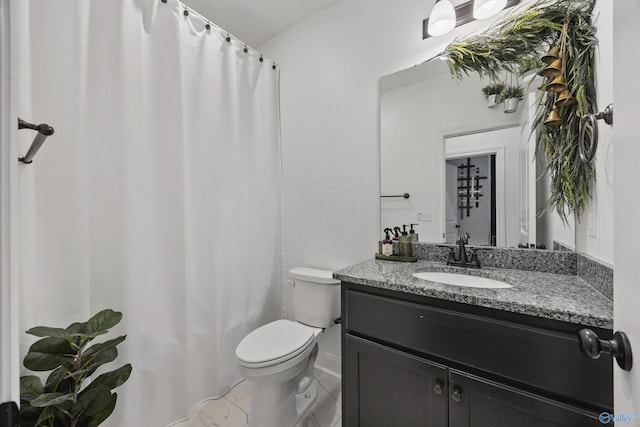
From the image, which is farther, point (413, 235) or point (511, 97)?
point (413, 235)

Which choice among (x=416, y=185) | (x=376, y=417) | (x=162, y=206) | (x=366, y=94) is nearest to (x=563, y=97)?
(x=416, y=185)

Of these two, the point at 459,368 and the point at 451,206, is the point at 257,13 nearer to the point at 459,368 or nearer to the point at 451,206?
the point at 451,206

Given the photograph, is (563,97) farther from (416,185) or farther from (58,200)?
(58,200)

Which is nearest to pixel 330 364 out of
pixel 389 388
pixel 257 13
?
pixel 389 388

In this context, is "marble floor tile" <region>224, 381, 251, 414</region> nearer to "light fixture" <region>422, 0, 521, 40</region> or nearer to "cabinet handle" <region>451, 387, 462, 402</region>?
"cabinet handle" <region>451, 387, 462, 402</region>

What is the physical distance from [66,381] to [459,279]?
1.58m

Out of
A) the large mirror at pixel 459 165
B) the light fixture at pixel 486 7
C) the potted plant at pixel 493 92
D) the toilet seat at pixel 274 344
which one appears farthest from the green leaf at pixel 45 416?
the light fixture at pixel 486 7

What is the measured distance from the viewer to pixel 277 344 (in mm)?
1430

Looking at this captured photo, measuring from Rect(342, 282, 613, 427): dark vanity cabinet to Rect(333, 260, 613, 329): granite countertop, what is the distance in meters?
0.03

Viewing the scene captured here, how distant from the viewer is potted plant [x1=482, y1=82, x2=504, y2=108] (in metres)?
1.36

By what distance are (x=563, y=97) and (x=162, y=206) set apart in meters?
1.91

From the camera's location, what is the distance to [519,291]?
0.98 meters

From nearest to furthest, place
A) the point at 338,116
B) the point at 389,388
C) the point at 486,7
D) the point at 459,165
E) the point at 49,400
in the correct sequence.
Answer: the point at 49,400, the point at 389,388, the point at 486,7, the point at 459,165, the point at 338,116

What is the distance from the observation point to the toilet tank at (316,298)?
1.74 metres
